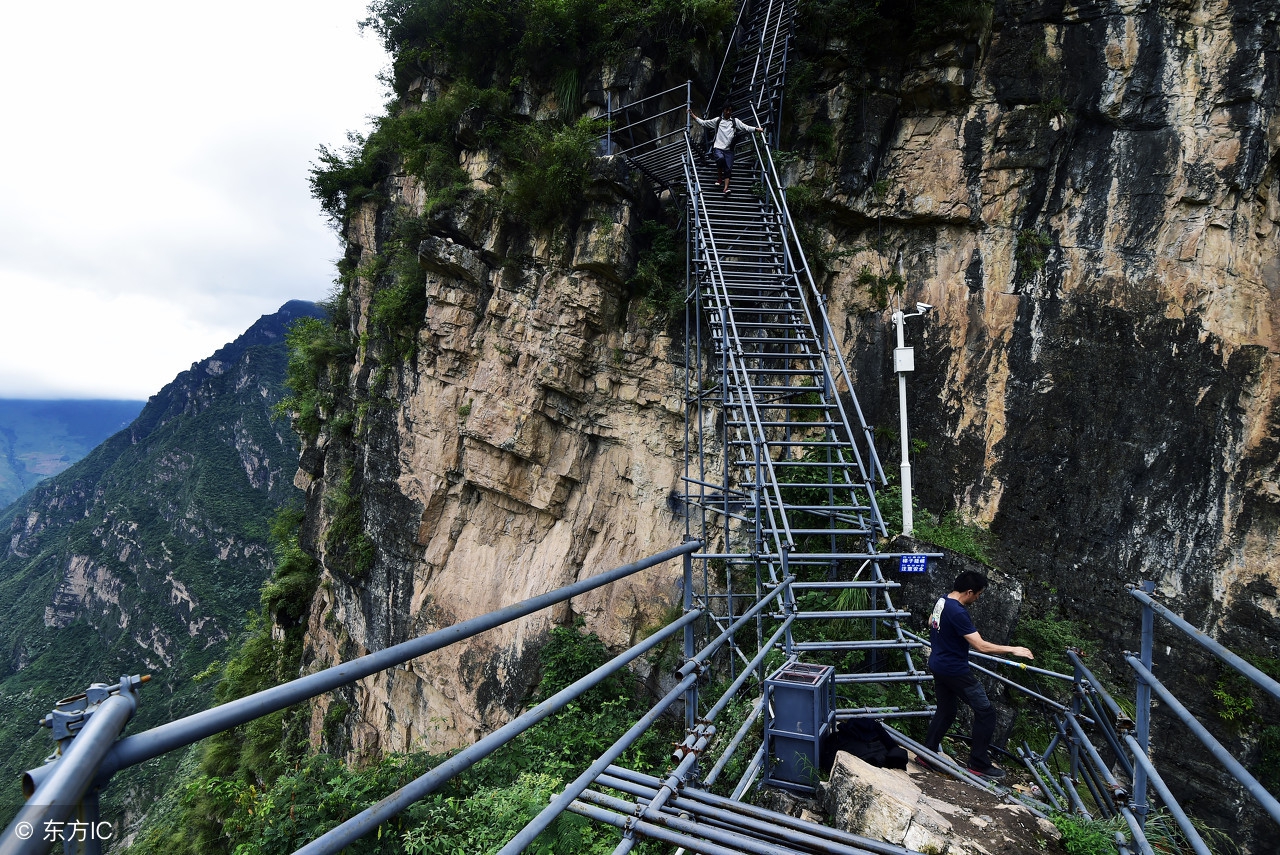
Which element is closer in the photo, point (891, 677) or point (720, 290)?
point (891, 677)

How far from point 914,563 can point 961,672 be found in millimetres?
1564

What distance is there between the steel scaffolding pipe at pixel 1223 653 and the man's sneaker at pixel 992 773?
185 centimetres

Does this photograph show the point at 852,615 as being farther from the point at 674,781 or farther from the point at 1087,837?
the point at 674,781

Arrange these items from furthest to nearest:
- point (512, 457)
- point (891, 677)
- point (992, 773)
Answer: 1. point (512, 457)
2. point (891, 677)
3. point (992, 773)

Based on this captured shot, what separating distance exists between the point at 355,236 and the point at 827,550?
42.4 feet

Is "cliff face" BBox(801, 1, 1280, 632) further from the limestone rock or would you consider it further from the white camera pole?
the limestone rock

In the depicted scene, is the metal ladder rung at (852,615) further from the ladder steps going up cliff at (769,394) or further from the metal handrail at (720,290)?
the metal handrail at (720,290)

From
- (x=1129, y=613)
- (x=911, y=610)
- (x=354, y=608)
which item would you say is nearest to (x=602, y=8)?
(x=911, y=610)

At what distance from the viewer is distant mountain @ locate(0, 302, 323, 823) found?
177 ft

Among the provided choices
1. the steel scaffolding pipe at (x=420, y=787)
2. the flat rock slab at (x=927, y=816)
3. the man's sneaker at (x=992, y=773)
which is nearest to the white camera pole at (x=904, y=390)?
the man's sneaker at (x=992, y=773)

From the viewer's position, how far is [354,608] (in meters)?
12.6

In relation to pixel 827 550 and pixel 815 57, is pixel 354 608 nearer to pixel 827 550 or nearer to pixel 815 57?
pixel 827 550

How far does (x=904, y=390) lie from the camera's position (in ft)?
24.1

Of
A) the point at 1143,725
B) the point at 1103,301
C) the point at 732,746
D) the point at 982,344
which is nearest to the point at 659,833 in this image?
the point at 732,746
